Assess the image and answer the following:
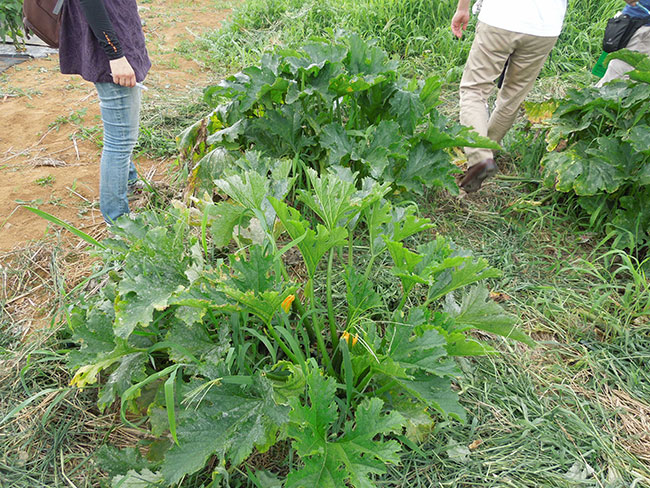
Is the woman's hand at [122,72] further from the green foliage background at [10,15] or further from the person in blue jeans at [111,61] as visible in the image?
the green foliage background at [10,15]

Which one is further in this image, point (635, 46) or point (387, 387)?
point (635, 46)

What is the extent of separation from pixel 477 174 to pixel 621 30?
1.30 m

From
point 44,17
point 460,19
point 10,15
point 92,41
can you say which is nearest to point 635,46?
point 460,19

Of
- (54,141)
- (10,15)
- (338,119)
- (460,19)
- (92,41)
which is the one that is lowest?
(54,141)

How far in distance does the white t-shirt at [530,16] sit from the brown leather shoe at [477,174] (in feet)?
2.53

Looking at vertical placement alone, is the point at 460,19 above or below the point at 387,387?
above

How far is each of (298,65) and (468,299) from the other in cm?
135

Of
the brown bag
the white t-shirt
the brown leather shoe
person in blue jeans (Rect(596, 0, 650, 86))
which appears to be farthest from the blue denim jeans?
person in blue jeans (Rect(596, 0, 650, 86))

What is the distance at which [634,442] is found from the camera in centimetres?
165

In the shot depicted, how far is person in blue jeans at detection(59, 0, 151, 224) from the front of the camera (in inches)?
79.1

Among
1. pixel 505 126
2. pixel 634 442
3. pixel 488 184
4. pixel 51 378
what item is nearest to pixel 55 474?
pixel 51 378

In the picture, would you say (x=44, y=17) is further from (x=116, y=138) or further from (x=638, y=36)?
(x=638, y=36)

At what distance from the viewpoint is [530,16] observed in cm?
255

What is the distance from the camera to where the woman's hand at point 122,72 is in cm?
206
